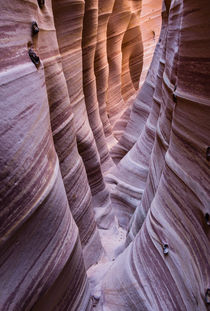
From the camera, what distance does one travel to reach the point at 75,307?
3.16ft

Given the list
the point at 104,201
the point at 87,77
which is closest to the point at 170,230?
the point at 104,201

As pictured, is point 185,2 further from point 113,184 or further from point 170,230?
point 113,184

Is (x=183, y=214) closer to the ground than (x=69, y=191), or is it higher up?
closer to the ground

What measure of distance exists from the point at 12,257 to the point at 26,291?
0.31 ft

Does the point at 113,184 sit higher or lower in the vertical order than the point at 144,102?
lower

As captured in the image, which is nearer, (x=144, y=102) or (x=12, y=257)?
(x=12, y=257)

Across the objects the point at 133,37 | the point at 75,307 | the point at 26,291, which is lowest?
the point at 26,291

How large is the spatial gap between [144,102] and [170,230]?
1.83 meters

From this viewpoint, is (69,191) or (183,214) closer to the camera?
(183,214)

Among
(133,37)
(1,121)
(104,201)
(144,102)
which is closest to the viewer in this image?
(1,121)

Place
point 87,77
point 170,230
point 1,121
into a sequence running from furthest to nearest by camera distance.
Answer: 1. point 87,77
2. point 170,230
3. point 1,121

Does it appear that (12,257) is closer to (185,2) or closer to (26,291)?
(26,291)

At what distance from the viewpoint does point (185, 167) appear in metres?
0.84

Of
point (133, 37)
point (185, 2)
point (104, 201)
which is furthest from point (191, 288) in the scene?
point (133, 37)
